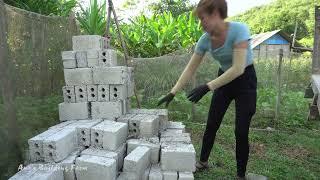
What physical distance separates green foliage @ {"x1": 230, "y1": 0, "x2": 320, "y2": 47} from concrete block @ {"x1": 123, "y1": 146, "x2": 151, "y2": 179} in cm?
2781

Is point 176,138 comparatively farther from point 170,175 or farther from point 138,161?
point 138,161

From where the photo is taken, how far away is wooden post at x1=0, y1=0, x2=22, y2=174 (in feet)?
11.9

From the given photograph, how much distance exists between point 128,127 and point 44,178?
149 cm

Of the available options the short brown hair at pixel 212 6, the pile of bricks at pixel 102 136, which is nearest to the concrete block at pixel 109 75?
the pile of bricks at pixel 102 136

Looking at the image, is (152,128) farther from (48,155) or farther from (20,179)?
(20,179)

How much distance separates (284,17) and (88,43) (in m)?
34.0

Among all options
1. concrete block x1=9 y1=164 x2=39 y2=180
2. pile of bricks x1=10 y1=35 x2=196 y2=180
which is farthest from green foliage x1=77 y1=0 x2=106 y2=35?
concrete block x1=9 y1=164 x2=39 y2=180

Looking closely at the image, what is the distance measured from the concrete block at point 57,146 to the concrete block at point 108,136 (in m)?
0.28

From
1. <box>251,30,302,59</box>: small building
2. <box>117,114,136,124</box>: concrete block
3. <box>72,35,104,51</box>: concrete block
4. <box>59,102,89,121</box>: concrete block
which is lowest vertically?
<box>117,114,136,124</box>: concrete block

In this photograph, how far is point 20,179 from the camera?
2957 millimetres

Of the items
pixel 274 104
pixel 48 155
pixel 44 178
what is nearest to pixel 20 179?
pixel 44 178

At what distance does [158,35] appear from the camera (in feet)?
32.9

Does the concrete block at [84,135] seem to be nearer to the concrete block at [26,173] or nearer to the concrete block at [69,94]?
the concrete block at [26,173]

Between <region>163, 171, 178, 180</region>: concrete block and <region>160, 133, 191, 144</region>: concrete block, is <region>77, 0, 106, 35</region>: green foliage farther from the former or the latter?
<region>163, 171, 178, 180</region>: concrete block
